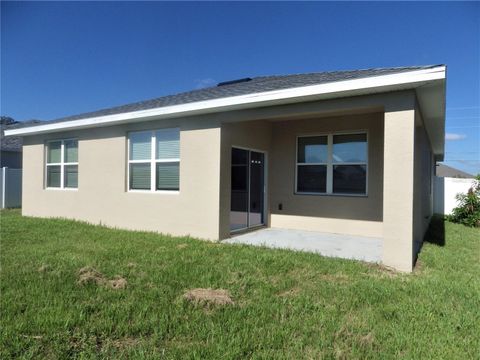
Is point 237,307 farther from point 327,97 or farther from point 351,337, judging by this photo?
point 327,97

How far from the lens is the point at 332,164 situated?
28.5 ft

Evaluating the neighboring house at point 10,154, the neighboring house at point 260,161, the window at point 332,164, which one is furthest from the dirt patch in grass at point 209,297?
the neighboring house at point 10,154

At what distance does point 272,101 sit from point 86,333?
4.98 m

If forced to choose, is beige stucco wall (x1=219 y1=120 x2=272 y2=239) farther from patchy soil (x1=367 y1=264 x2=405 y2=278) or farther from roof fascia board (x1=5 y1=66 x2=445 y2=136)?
patchy soil (x1=367 y1=264 x2=405 y2=278)

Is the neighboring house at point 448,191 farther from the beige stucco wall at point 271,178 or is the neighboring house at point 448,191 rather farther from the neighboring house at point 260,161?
the beige stucco wall at point 271,178

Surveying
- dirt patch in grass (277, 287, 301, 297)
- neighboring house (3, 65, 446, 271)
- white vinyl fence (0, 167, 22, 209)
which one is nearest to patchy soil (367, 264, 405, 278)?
neighboring house (3, 65, 446, 271)

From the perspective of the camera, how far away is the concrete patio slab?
623 cm

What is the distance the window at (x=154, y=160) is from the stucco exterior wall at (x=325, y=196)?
2.98 metres

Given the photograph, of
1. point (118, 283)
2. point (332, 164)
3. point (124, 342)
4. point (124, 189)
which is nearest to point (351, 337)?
point (124, 342)

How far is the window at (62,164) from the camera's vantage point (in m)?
10.5

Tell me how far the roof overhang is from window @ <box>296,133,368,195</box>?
183 centimetres

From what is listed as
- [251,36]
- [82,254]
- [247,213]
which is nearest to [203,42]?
[251,36]

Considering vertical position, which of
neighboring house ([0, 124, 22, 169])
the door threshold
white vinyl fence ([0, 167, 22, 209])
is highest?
neighboring house ([0, 124, 22, 169])

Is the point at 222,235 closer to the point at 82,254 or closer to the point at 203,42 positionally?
the point at 82,254
